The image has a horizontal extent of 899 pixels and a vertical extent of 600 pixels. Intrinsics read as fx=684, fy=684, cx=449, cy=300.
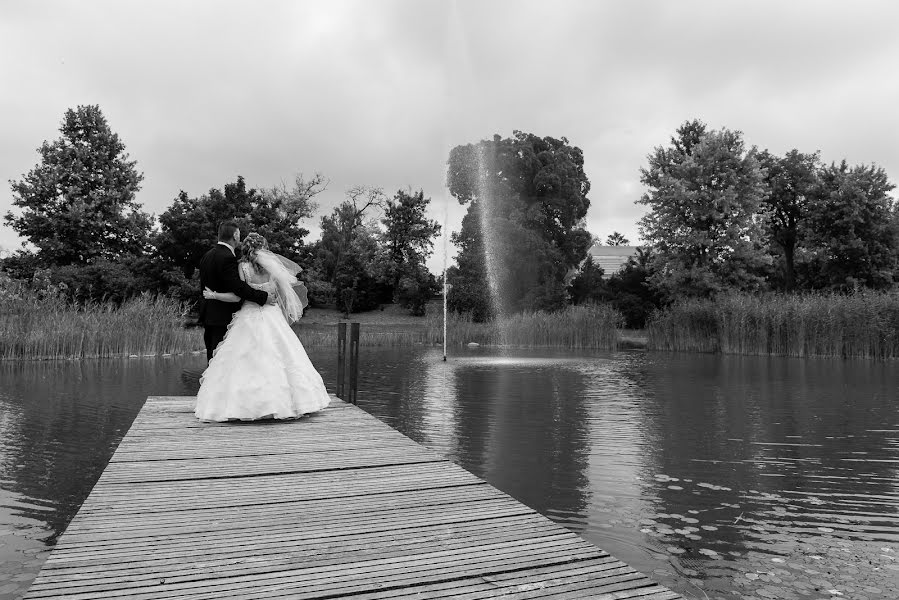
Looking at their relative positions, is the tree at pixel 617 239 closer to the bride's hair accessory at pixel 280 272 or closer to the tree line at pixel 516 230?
the tree line at pixel 516 230

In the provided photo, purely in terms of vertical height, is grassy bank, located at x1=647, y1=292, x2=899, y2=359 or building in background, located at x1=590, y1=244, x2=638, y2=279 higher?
building in background, located at x1=590, y1=244, x2=638, y2=279

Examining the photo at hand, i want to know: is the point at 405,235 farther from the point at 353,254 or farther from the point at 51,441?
the point at 51,441

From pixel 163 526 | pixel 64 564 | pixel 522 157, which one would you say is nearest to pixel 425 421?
pixel 163 526

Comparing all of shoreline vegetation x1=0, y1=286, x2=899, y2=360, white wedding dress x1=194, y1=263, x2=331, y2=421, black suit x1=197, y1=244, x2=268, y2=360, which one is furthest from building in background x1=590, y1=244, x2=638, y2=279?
black suit x1=197, y1=244, x2=268, y2=360

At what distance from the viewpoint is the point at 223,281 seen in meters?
6.64

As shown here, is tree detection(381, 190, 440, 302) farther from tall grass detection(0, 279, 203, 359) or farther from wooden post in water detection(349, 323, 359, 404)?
wooden post in water detection(349, 323, 359, 404)

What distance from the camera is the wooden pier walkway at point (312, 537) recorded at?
8.50 feet

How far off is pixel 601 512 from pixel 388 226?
138 ft

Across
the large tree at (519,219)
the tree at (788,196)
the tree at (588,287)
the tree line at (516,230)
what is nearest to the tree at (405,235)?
the tree line at (516,230)

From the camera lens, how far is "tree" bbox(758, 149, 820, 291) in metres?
40.1

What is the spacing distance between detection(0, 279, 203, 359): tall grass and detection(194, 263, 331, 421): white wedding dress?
48.3 ft

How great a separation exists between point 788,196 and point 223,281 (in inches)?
1633

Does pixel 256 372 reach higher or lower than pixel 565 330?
lower

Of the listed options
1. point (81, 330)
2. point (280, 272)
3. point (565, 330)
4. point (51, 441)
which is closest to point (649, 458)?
point (280, 272)
